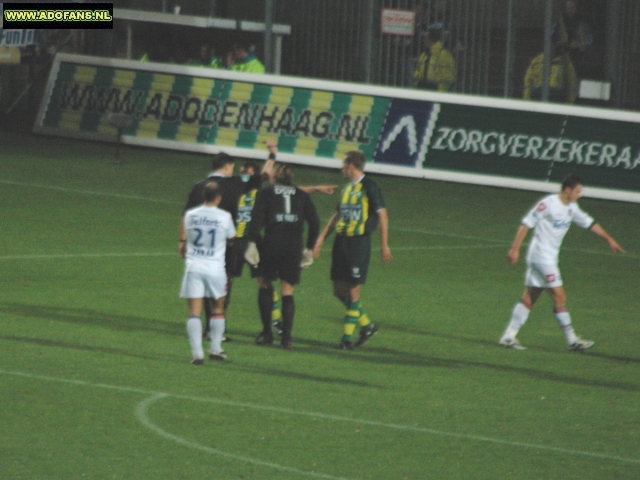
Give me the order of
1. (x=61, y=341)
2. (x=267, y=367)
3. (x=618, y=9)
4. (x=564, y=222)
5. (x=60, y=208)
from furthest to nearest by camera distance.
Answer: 1. (x=618, y=9)
2. (x=60, y=208)
3. (x=564, y=222)
4. (x=61, y=341)
5. (x=267, y=367)

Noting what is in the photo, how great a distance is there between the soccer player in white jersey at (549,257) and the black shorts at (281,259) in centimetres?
215

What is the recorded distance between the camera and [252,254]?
11.7m

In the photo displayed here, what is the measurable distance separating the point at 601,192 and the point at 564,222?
466 inches

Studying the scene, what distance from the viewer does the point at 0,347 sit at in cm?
1145

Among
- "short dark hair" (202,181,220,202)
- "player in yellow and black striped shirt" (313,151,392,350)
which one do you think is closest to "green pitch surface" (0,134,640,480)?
"player in yellow and black striped shirt" (313,151,392,350)

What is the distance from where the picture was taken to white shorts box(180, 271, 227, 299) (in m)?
10.9

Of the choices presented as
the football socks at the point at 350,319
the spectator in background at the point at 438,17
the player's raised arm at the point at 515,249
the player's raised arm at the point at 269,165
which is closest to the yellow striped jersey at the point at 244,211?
the player's raised arm at the point at 269,165

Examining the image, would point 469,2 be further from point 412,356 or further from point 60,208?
point 412,356

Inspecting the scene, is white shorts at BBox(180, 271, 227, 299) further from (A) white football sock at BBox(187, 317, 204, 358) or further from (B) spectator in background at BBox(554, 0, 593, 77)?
(B) spectator in background at BBox(554, 0, 593, 77)

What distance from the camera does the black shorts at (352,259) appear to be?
1230 cm

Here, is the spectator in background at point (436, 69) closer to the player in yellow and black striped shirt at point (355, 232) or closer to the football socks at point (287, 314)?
the player in yellow and black striped shirt at point (355, 232)

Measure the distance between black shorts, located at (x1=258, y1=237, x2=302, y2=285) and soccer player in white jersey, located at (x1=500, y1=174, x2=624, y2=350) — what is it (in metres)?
2.15

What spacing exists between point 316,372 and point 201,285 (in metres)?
1.22

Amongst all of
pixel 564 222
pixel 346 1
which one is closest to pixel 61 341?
pixel 564 222
